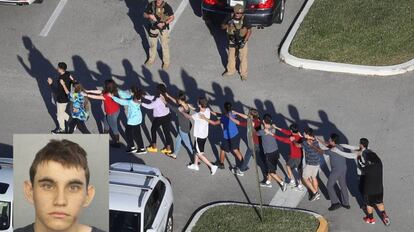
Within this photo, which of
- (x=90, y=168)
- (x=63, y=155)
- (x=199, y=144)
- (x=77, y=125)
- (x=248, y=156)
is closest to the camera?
(x=63, y=155)

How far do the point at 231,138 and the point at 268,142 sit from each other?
0.82 meters

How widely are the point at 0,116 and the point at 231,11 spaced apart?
17.3 ft

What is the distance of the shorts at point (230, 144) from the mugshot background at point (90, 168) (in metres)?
7.82

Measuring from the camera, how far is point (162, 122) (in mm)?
15016

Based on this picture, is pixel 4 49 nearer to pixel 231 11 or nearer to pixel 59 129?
pixel 59 129

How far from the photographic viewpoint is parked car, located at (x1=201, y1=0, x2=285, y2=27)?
59.3 feet

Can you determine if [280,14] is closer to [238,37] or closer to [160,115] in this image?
[238,37]

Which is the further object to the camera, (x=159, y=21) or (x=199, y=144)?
(x=159, y=21)

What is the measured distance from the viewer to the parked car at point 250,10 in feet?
59.3

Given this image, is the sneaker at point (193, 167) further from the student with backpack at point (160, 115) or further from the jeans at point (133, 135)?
the jeans at point (133, 135)

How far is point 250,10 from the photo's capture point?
18125 millimetres

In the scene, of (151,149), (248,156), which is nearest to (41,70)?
(151,149)

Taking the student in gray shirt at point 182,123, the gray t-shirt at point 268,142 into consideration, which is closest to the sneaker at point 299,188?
the gray t-shirt at point 268,142

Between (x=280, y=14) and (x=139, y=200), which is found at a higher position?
(x=280, y=14)
